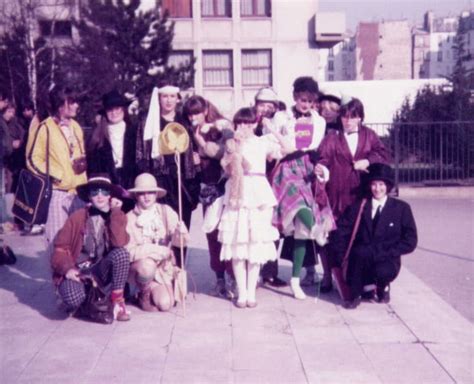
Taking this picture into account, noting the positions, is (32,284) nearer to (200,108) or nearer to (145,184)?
(145,184)

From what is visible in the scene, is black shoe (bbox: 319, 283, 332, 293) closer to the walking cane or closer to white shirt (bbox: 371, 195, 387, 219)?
white shirt (bbox: 371, 195, 387, 219)

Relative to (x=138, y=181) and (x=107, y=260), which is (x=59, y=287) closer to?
(x=107, y=260)

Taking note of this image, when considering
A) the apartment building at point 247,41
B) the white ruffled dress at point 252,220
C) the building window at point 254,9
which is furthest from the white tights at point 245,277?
the building window at point 254,9

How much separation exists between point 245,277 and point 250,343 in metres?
1.16

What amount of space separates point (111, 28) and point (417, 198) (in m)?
17.7

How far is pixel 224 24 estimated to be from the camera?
3716 centimetres

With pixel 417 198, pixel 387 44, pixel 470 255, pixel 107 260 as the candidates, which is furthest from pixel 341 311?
pixel 387 44

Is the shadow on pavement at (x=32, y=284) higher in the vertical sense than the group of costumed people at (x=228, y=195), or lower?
lower

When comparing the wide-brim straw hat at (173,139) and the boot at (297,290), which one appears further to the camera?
the boot at (297,290)

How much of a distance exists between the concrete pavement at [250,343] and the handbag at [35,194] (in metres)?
0.86

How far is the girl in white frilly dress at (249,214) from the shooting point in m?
6.55

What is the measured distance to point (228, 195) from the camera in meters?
6.63

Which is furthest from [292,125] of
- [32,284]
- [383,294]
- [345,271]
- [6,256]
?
[6,256]

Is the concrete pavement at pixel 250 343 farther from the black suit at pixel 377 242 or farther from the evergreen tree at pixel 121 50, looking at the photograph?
the evergreen tree at pixel 121 50
